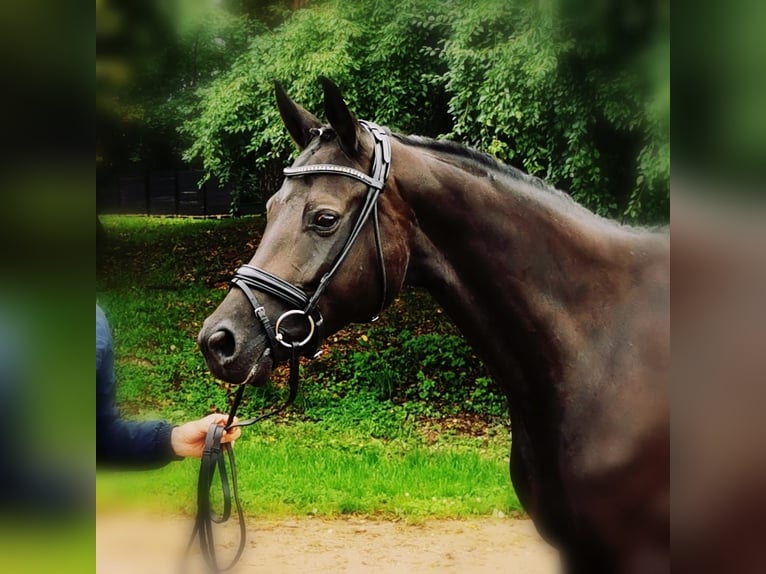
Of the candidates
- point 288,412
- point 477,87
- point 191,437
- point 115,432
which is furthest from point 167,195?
point 115,432

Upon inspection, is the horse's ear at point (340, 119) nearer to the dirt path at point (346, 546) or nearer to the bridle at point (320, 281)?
the bridle at point (320, 281)

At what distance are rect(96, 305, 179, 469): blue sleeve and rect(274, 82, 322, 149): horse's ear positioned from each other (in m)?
0.79

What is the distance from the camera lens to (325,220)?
6.43 feet

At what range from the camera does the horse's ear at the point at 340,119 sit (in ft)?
6.43

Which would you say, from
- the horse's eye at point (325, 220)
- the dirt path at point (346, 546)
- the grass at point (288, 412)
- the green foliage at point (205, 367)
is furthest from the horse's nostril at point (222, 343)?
the green foliage at point (205, 367)

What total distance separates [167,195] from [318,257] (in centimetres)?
382

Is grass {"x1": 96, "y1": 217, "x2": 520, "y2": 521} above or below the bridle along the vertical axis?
below

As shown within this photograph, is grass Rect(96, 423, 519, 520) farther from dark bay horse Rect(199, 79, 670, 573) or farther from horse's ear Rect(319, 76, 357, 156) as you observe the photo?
horse's ear Rect(319, 76, 357, 156)

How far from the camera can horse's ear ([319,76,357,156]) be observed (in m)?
1.96

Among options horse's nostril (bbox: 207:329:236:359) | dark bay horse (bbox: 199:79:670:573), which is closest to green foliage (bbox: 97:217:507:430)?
dark bay horse (bbox: 199:79:670:573)

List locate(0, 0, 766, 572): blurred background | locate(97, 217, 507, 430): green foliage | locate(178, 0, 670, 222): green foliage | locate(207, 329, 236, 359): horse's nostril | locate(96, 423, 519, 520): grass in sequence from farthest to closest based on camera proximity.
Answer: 1. locate(97, 217, 507, 430): green foliage
2. locate(96, 423, 519, 520): grass
3. locate(178, 0, 670, 222): green foliage
4. locate(207, 329, 236, 359): horse's nostril
5. locate(0, 0, 766, 572): blurred background

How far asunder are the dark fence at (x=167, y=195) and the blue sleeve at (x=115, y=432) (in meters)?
3.09

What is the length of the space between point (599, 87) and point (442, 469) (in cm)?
283
